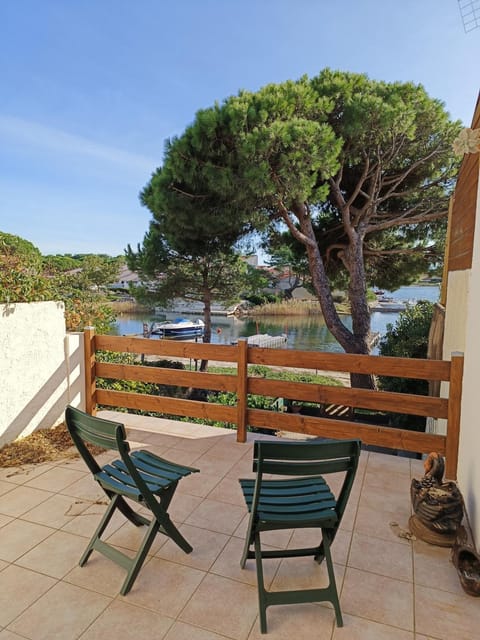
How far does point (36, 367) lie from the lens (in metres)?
3.46

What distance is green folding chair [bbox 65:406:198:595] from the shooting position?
164cm

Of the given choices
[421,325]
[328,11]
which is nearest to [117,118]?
[328,11]

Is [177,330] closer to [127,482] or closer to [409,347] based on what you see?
[409,347]

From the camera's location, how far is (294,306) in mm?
30375

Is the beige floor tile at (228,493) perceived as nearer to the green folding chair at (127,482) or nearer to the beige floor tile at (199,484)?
the beige floor tile at (199,484)

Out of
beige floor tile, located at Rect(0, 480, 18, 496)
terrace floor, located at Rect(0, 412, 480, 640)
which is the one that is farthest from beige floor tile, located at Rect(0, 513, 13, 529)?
beige floor tile, located at Rect(0, 480, 18, 496)

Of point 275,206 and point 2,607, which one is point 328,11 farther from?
point 2,607

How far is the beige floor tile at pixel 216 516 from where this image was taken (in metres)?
2.21

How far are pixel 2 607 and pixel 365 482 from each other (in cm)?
228

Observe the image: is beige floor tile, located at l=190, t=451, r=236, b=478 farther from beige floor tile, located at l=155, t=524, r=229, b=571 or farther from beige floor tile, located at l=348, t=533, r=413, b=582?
beige floor tile, located at l=348, t=533, r=413, b=582

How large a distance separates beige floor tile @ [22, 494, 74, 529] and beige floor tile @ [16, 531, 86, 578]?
0.13 metres

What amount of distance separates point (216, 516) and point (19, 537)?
1.10 meters

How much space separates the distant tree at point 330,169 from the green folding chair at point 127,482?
5765 millimetres

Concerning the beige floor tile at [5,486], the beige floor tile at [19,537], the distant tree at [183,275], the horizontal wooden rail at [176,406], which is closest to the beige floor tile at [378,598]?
the beige floor tile at [19,537]
